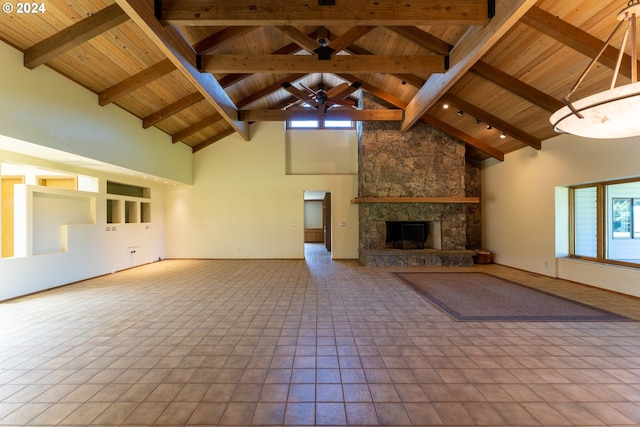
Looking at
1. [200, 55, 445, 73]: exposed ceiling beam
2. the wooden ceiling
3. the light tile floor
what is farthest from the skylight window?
the light tile floor

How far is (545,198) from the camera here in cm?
576

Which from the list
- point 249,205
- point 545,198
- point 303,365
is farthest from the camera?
point 249,205

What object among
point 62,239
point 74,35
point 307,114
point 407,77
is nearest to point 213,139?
point 307,114

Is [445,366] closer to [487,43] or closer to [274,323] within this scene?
[274,323]

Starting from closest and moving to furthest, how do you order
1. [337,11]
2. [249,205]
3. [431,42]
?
[337,11] < [431,42] < [249,205]

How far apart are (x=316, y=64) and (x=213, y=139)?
500cm

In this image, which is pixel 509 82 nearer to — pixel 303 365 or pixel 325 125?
pixel 325 125

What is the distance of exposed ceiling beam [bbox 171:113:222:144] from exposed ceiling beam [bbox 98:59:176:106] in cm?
232

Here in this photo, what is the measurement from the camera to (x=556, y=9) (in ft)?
10.6

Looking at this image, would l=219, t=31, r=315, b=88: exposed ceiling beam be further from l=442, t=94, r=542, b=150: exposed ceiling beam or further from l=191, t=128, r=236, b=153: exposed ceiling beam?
l=442, t=94, r=542, b=150: exposed ceiling beam

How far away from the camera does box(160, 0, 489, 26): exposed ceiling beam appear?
3189mm

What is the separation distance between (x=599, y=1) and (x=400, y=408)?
15.6 feet

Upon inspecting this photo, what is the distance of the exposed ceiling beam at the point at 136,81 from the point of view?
14.7 feet

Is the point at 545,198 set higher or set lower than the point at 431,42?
lower
